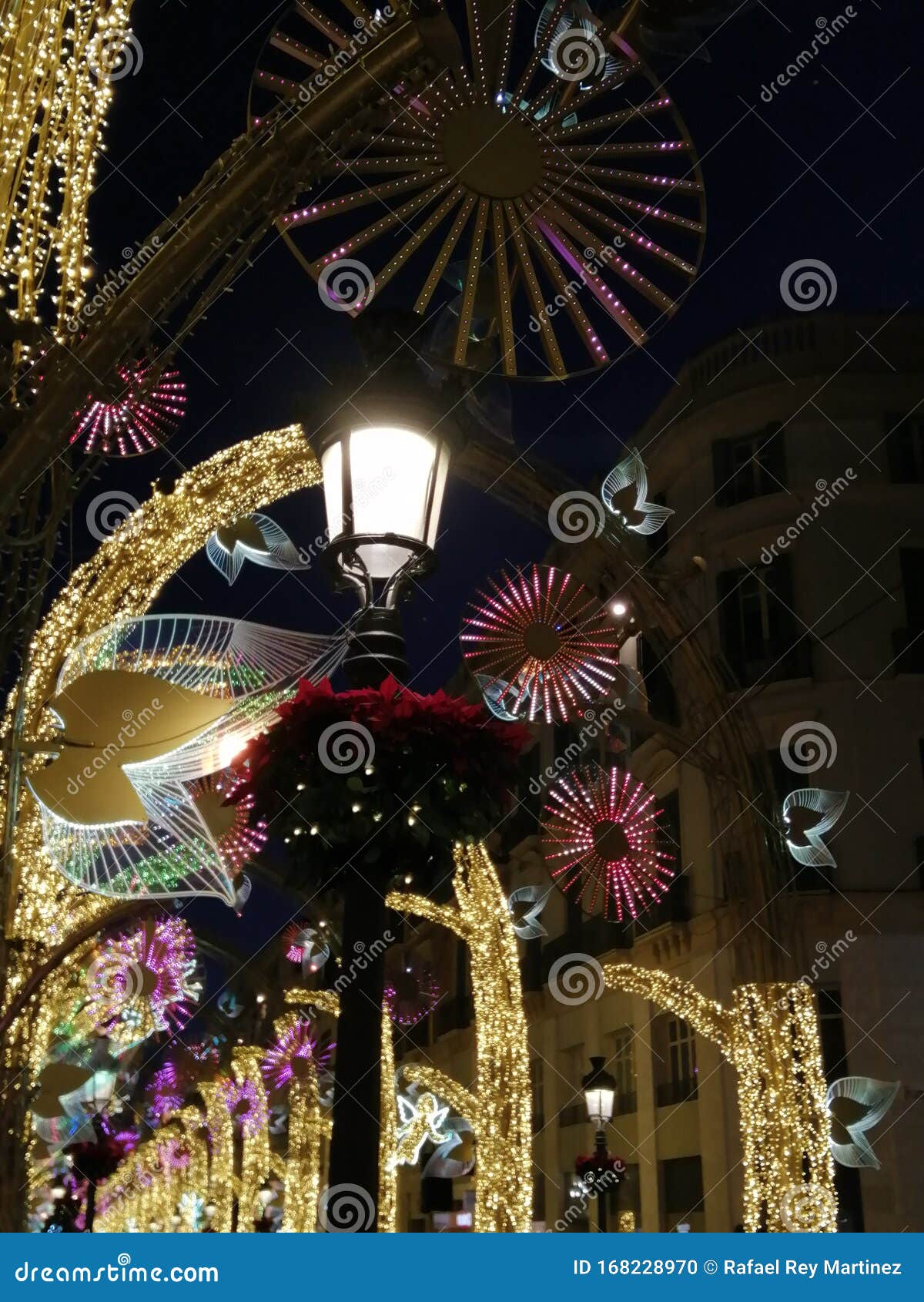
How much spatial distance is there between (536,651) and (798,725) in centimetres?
950

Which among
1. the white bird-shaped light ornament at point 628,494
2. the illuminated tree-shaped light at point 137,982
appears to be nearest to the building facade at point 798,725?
the white bird-shaped light ornament at point 628,494

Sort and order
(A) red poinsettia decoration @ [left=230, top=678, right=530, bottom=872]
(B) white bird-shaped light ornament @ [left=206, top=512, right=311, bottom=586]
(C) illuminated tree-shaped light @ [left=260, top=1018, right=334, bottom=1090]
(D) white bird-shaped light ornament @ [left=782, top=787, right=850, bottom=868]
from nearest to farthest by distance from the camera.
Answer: (A) red poinsettia decoration @ [left=230, top=678, right=530, bottom=872] → (B) white bird-shaped light ornament @ [left=206, top=512, right=311, bottom=586] → (D) white bird-shaped light ornament @ [left=782, top=787, right=850, bottom=868] → (C) illuminated tree-shaped light @ [left=260, top=1018, right=334, bottom=1090]

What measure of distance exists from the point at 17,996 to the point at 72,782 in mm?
1680

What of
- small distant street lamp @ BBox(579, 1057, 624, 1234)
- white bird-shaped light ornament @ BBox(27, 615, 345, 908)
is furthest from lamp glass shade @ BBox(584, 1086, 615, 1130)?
white bird-shaped light ornament @ BBox(27, 615, 345, 908)

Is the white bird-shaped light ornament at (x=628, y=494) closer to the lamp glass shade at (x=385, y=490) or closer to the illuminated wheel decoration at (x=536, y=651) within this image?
the illuminated wheel decoration at (x=536, y=651)

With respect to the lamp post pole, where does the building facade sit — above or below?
above

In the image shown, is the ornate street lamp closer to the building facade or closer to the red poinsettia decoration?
the red poinsettia decoration

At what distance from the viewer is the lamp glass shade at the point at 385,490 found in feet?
14.7

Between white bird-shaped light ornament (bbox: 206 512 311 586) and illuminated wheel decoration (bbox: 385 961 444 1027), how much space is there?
14.4m

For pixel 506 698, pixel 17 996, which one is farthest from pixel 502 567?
pixel 17 996

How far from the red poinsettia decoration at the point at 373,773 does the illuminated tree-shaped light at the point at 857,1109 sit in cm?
910

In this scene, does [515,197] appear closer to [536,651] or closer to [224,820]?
[224,820]

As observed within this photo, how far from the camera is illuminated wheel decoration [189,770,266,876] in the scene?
598 centimetres
